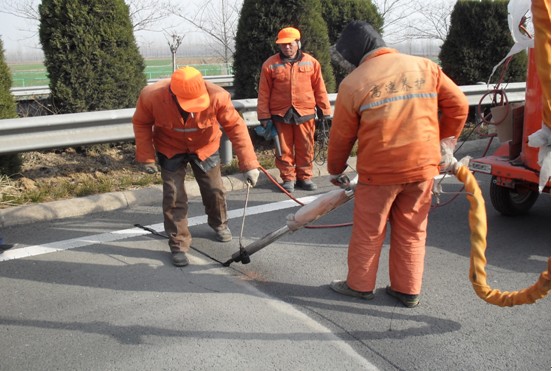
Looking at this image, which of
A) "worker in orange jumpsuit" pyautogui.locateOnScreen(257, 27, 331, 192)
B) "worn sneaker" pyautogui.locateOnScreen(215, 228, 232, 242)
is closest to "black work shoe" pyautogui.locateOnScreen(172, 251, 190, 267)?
"worn sneaker" pyautogui.locateOnScreen(215, 228, 232, 242)

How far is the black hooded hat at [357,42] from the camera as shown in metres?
3.74

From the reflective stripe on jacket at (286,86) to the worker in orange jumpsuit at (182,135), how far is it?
1.93 metres

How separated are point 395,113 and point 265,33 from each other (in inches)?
201

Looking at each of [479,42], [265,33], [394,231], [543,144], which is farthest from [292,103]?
[479,42]

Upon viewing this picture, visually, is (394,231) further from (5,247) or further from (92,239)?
(5,247)

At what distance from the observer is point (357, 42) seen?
3.76m

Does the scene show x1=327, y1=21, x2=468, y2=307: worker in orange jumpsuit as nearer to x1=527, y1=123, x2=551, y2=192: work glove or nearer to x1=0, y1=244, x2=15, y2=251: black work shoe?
x1=527, y1=123, x2=551, y2=192: work glove

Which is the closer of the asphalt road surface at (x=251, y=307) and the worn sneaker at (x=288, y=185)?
the asphalt road surface at (x=251, y=307)

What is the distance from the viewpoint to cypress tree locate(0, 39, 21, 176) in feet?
21.0

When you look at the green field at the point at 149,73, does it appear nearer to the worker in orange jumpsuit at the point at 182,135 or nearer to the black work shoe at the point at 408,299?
the worker in orange jumpsuit at the point at 182,135

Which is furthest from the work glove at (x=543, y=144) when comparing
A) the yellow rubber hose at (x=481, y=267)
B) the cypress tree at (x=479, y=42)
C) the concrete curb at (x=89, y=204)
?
the cypress tree at (x=479, y=42)

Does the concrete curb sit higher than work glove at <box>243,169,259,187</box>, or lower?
lower

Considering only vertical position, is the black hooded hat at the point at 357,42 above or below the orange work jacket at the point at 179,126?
above

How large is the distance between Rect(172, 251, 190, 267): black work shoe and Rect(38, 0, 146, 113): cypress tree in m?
3.61
